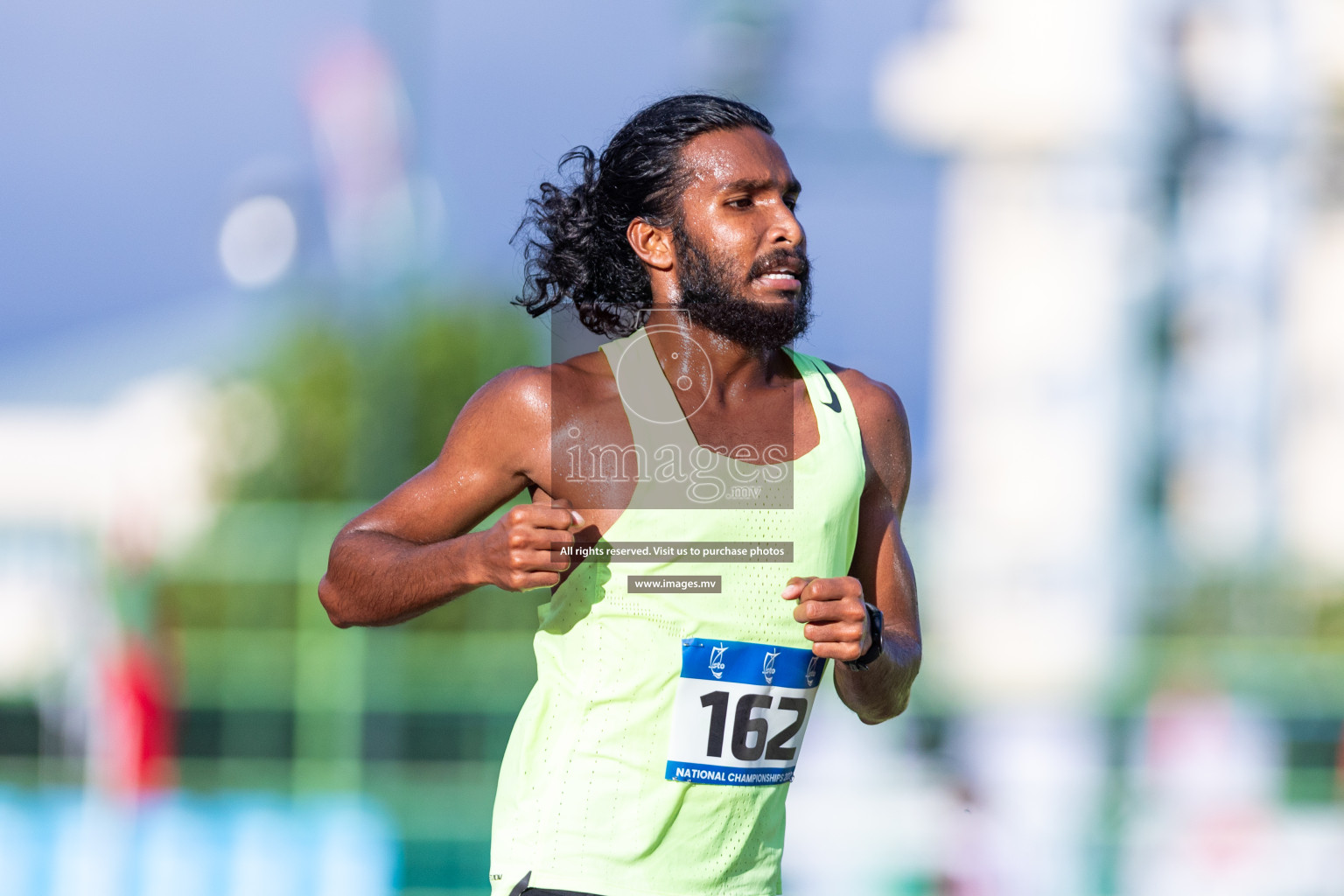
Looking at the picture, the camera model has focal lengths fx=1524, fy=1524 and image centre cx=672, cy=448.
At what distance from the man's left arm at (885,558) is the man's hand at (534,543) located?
0.61 meters

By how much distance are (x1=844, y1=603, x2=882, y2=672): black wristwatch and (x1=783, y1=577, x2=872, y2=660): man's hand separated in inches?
3.1

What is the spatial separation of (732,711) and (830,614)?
0.26 metres

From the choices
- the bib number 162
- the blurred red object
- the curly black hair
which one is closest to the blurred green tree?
the blurred red object

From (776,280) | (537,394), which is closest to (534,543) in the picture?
(537,394)

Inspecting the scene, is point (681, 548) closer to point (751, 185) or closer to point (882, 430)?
point (882, 430)

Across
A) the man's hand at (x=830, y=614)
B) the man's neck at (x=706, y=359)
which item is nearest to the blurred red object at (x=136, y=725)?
the man's neck at (x=706, y=359)

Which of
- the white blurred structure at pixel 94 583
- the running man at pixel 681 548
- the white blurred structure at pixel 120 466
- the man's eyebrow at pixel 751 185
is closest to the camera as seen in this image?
the running man at pixel 681 548

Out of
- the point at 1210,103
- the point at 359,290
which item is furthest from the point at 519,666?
the point at 1210,103

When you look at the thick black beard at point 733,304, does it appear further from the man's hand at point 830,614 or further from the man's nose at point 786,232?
the man's hand at point 830,614

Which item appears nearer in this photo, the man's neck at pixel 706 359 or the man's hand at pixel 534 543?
the man's hand at pixel 534 543

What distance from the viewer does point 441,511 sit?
8.82 ft

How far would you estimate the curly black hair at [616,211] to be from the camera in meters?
2.87

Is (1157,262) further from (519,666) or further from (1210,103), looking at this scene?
(519,666)

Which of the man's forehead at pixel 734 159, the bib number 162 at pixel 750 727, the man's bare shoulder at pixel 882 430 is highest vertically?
the man's forehead at pixel 734 159
